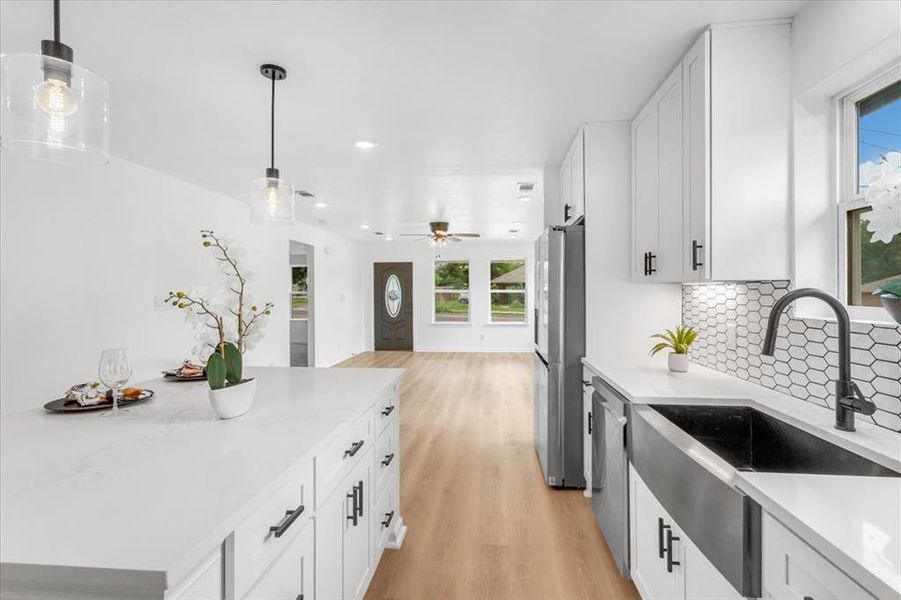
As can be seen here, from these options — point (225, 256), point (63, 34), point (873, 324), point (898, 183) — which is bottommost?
point (873, 324)

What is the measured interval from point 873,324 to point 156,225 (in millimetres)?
4947

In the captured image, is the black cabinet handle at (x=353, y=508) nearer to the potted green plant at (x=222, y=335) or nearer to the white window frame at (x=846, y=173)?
the potted green plant at (x=222, y=335)

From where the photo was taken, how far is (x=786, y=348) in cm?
188

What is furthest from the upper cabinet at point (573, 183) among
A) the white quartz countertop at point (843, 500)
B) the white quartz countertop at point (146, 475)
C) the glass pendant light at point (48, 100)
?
the glass pendant light at point (48, 100)

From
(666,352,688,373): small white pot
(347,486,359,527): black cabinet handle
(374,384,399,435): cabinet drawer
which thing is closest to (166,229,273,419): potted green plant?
(347,486,359,527): black cabinet handle

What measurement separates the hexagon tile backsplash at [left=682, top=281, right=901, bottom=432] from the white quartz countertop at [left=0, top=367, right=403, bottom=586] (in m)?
1.80

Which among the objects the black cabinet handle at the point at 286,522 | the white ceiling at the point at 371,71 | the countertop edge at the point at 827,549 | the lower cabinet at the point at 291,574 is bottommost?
the lower cabinet at the point at 291,574

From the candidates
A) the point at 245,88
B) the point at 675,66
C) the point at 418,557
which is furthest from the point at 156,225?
the point at 675,66

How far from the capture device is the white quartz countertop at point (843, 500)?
2.49ft

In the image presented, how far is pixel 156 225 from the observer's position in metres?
4.02

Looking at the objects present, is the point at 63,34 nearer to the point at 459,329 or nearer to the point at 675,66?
the point at 675,66

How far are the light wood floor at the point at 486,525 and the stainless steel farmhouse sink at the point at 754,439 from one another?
834 millimetres

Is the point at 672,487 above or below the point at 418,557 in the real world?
above

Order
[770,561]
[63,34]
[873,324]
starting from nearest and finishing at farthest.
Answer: [770,561] → [873,324] → [63,34]
